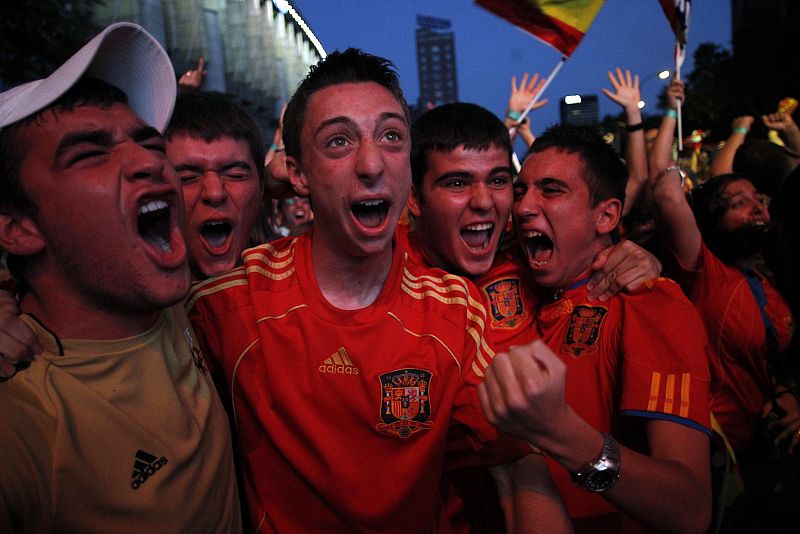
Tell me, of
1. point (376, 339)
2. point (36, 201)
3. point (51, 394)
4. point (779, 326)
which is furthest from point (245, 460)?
point (779, 326)

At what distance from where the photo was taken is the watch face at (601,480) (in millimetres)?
1777

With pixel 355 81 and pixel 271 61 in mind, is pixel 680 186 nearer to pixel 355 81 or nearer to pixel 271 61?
pixel 355 81

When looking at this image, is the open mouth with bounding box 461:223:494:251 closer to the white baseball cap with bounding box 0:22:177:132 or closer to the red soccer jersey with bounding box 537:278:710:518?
the red soccer jersey with bounding box 537:278:710:518

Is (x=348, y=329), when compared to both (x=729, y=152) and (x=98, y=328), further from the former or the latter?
(x=729, y=152)

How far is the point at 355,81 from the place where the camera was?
2408 millimetres

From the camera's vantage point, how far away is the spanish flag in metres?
5.66

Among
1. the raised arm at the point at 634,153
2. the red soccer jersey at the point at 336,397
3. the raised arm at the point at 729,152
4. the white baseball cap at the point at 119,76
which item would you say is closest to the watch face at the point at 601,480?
the red soccer jersey at the point at 336,397

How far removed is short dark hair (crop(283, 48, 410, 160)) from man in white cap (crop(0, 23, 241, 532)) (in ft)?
2.47

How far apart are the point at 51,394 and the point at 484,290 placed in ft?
7.29

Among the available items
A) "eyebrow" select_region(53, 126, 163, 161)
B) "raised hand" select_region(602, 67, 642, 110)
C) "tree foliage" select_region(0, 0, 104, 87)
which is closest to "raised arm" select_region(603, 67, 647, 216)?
"raised hand" select_region(602, 67, 642, 110)

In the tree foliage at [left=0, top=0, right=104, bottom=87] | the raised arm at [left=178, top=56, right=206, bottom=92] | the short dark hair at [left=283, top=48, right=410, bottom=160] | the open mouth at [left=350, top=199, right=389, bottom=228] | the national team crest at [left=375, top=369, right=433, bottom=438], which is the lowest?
the national team crest at [left=375, top=369, right=433, bottom=438]

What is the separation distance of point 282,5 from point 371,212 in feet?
164

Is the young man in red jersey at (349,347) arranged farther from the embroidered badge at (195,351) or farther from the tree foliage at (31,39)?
the tree foliage at (31,39)

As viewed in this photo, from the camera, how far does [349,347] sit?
7.16 feet
